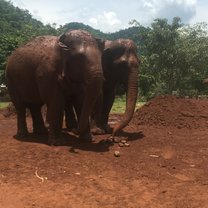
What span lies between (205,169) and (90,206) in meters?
2.97

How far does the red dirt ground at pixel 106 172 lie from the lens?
6.83 metres

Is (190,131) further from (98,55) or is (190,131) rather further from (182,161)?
(98,55)

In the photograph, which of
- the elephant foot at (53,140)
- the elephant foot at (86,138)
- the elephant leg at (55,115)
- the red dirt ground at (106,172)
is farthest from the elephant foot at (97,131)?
the elephant foot at (53,140)

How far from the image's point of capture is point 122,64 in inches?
448

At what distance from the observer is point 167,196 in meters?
7.05

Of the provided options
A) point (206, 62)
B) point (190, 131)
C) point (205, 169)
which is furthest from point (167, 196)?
point (206, 62)

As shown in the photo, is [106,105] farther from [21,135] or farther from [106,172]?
[106,172]

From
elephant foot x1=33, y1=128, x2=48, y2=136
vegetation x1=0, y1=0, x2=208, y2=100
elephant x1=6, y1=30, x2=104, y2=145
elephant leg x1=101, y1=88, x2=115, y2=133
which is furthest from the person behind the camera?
vegetation x1=0, y1=0, x2=208, y2=100

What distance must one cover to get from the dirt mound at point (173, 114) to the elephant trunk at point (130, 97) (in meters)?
3.24

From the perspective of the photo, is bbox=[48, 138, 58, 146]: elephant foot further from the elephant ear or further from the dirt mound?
the dirt mound

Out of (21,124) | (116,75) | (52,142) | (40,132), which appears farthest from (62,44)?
(40,132)

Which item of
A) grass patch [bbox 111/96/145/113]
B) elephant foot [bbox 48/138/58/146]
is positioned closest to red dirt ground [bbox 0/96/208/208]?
elephant foot [bbox 48/138/58/146]

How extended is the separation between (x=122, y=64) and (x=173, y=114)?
3.57 meters

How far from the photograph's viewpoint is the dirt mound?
1377 centimetres
